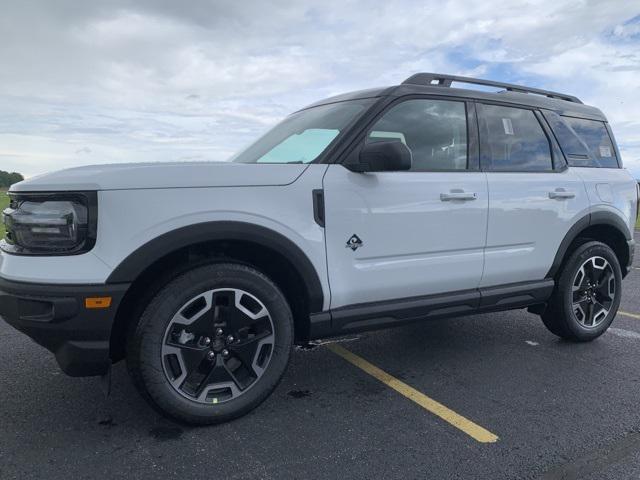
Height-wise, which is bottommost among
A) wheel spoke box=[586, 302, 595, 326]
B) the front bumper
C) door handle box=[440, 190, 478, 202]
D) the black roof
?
wheel spoke box=[586, 302, 595, 326]

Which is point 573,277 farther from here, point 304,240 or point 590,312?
point 304,240

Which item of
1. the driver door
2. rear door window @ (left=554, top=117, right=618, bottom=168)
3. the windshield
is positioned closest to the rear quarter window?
rear door window @ (left=554, top=117, right=618, bottom=168)

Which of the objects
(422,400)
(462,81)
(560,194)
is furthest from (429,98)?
(422,400)

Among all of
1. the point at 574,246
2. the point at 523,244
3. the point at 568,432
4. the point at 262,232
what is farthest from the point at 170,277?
the point at 574,246

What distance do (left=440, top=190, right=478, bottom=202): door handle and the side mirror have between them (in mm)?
484

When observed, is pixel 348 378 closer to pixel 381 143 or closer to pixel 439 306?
pixel 439 306

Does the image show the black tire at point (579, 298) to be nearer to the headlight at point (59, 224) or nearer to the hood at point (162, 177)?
the hood at point (162, 177)

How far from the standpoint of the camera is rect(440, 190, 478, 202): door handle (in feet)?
10.7

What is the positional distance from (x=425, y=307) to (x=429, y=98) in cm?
140

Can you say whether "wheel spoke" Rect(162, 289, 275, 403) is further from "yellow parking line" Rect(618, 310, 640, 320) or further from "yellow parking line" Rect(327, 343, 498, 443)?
"yellow parking line" Rect(618, 310, 640, 320)

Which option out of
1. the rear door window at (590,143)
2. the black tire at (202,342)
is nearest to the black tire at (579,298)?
the rear door window at (590,143)

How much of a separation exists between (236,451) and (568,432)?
1.76m

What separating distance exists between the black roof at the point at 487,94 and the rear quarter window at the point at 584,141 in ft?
0.25

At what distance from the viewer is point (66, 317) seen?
7.70 feet
